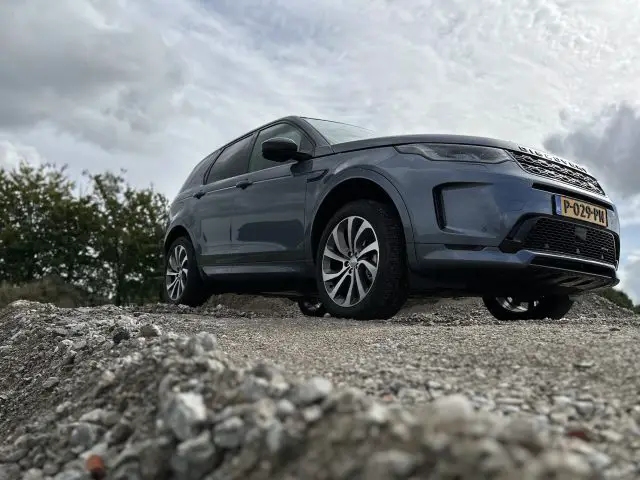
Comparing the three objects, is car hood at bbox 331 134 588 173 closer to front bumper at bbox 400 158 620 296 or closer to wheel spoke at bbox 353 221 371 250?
front bumper at bbox 400 158 620 296

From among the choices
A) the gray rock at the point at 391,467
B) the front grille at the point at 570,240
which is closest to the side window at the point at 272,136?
the front grille at the point at 570,240

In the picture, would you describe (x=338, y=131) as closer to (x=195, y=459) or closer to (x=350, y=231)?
(x=350, y=231)

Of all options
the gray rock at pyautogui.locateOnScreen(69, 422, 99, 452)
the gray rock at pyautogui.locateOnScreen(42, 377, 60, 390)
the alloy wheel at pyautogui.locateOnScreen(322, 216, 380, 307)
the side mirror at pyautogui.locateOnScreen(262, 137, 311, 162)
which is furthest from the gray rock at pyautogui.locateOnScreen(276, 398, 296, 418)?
the side mirror at pyautogui.locateOnScreen(262, 137, 311, 162)

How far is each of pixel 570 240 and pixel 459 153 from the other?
1.00 metres

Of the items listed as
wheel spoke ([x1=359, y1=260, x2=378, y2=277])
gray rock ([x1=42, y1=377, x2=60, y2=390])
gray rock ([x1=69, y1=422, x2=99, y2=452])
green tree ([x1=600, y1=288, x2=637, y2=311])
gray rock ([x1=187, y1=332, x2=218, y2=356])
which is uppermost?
wheel spoke ([x1=359, y1=260, x2=378, y2=277])

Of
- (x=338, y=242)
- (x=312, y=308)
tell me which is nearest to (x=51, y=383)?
(x=338, y=242)

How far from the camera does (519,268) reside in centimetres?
439

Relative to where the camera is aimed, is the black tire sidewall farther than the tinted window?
No

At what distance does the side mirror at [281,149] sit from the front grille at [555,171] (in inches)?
67.3

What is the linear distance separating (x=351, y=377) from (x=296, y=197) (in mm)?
3076

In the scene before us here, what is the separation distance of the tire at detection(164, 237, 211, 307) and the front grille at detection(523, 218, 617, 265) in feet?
12.4

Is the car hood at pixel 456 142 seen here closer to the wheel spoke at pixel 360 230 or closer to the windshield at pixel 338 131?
the windshield at pixel 338 131

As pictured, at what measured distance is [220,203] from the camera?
6.64 metres

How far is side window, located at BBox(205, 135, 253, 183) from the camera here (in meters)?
6.68
